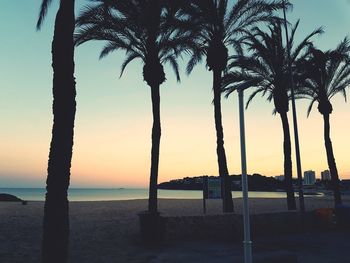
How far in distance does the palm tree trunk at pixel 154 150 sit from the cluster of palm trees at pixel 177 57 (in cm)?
4

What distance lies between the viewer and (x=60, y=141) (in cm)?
821

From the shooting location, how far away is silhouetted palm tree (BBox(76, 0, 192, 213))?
51.5ft

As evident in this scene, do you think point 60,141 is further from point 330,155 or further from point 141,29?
point 330,155

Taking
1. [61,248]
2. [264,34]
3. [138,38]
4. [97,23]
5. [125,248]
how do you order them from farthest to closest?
[264,34] < [138,38] < [97,23] < [125,248] < [61,248]

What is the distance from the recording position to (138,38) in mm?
17031

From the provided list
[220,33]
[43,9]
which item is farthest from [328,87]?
[43,9]

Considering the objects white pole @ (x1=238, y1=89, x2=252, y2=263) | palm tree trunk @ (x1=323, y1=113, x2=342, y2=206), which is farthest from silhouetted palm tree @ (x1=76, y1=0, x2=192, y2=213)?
palm tree trunk @ (x1=323, y1=113, x2=342, y2=206)

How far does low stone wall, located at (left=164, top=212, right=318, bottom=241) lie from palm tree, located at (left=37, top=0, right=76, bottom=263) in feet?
20.3

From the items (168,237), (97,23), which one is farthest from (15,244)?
(97,23)

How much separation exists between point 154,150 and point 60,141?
819 centimetres

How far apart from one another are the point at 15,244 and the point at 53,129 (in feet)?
23.5

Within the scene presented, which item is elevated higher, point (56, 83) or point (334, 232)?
point (56, 83)

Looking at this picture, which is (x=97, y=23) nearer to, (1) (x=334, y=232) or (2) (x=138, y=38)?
(2) (x=138, y=38)

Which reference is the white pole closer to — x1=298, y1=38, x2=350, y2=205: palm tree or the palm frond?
the palm frond
